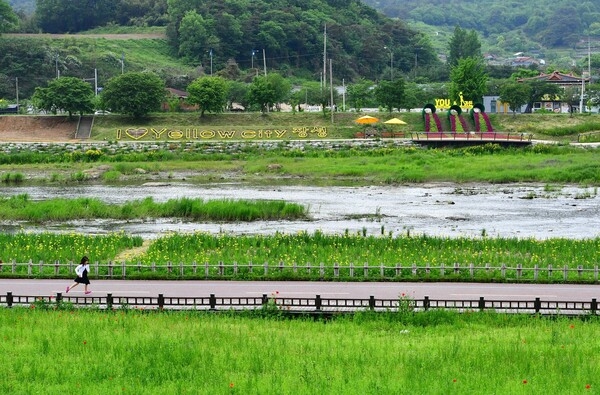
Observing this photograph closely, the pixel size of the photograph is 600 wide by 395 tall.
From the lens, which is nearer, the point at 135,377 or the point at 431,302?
the point at 135,377

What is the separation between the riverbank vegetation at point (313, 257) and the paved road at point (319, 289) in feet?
2.45

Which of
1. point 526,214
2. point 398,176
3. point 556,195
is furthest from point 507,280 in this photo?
point 398,176

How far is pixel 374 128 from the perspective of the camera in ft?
373

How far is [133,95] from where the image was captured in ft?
381

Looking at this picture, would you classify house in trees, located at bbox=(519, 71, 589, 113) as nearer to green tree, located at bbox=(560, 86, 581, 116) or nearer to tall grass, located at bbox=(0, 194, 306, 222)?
green tree, located at bbox=(560, 86, 581, 116)

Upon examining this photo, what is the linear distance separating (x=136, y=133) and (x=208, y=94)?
35.0 feet

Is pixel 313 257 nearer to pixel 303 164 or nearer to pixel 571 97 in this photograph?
pixel 303 164

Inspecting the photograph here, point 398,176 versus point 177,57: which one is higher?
point 177,57

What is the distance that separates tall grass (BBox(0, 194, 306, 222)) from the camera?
61688 mm

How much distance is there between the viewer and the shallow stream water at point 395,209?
5647 cm

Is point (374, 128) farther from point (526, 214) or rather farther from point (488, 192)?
point (526, 214)

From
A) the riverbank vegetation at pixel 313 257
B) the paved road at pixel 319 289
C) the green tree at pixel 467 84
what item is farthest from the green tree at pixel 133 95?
the paved road at pixel 319 289

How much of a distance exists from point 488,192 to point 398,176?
10081mm

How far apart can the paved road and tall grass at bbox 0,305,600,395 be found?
469cm
